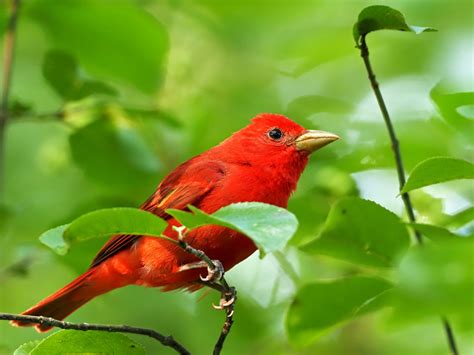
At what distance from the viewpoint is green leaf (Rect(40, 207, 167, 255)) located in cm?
224

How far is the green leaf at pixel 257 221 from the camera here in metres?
2.05

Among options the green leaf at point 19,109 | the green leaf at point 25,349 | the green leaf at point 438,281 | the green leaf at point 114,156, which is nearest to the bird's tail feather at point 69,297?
the green leaf at point 114,156

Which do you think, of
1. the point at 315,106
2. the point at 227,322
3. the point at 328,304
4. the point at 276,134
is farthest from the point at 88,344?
the point at 315,106

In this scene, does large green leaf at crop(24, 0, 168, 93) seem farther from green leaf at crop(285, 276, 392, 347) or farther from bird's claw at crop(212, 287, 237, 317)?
green leaf at crop(285, 276, 392, 347)

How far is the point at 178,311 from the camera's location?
5.98m

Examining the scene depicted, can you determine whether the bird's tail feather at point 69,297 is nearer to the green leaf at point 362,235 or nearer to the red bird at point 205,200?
the red bird at point 205,200

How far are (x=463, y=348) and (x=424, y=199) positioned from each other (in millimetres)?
1431

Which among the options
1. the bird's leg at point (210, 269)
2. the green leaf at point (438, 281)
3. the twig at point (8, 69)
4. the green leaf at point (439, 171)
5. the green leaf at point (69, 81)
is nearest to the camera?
the green leaf at point (438, 281)

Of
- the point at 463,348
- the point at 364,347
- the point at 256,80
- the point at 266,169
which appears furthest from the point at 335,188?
the point at 256,80

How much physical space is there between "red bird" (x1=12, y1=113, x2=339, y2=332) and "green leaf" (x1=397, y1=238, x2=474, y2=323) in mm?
2256

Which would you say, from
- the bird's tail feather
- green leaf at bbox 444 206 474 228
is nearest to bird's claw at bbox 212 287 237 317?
green leaf at bbox 444 206 474 228

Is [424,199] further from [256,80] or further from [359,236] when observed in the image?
[256,80]

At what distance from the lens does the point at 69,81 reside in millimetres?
4332

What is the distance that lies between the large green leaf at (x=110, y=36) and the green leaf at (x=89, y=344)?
94.2 inches
